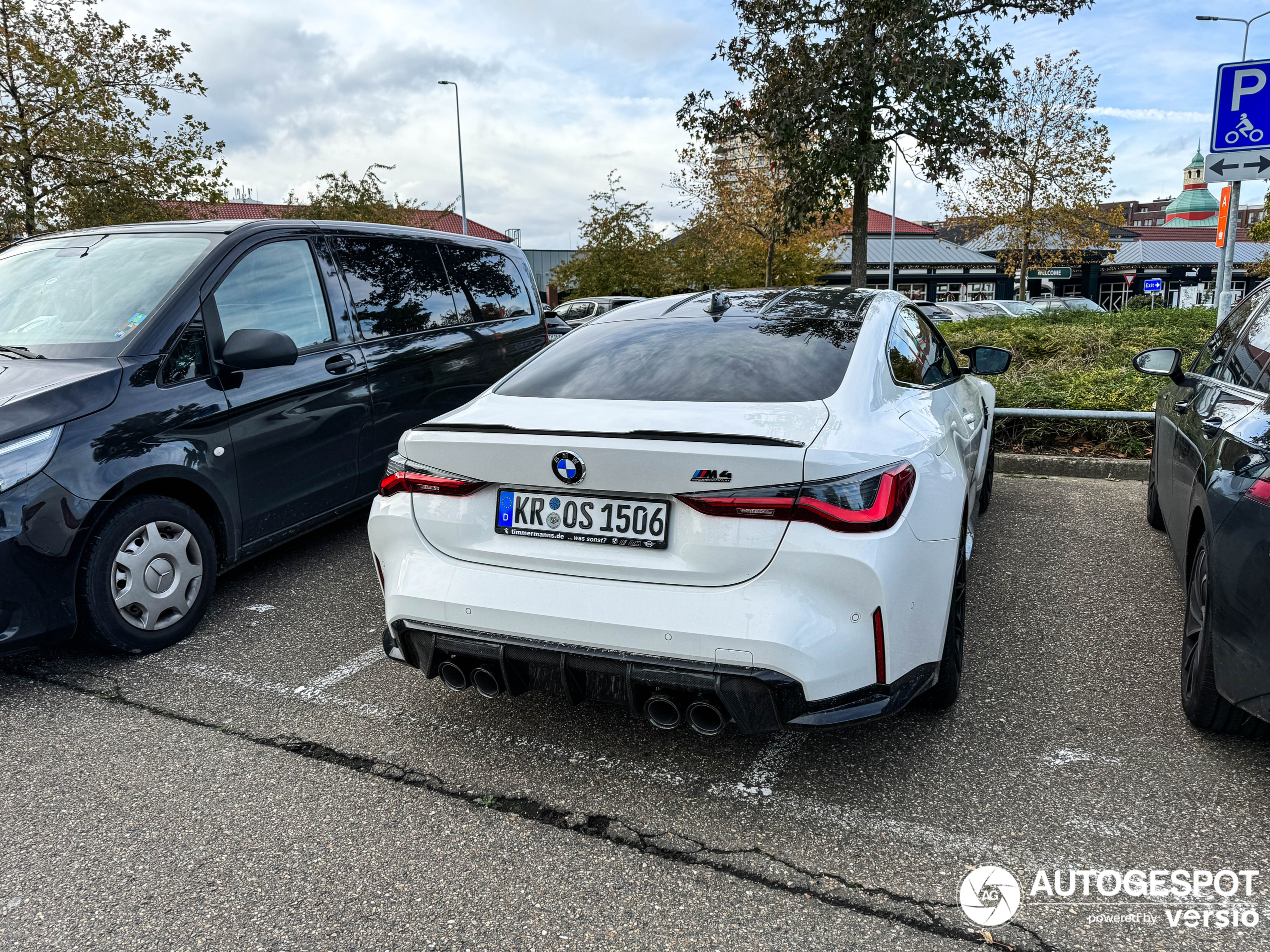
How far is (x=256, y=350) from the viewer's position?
413 cm

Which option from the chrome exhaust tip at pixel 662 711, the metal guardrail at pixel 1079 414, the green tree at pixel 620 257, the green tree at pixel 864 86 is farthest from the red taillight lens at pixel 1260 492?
the green tree at pixel 620 257

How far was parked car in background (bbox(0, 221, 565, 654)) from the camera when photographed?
11.4 feet

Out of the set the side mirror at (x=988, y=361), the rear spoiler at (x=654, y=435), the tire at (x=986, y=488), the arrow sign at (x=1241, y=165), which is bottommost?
the tire at (x=986, y=488)

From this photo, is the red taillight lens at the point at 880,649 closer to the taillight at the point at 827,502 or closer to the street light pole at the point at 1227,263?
the taillight at the point at 827,502

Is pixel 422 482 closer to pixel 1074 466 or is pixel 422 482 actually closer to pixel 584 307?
pixel 1074 466

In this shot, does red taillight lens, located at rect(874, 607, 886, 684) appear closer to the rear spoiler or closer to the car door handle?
the rear spoiler

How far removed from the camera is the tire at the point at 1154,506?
16.9 ft

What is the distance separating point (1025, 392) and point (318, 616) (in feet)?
20.9

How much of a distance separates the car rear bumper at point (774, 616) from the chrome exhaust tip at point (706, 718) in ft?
0.41

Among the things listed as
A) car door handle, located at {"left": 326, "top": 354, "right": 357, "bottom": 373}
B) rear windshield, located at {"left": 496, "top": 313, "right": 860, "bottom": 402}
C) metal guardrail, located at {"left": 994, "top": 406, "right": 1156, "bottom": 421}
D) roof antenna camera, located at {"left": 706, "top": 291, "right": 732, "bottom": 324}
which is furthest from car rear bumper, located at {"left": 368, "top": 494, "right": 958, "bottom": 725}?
metal guardrail, located at {"left": 994, "top": 406, "right": 1156, "bottom": 421}

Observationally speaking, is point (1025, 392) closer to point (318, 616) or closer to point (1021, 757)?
point (1021, 757)

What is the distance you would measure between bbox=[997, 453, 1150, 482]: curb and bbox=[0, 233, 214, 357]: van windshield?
5.94 m

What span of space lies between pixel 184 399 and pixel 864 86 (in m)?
10.7

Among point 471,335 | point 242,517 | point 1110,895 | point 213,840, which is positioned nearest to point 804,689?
point 1110,895
